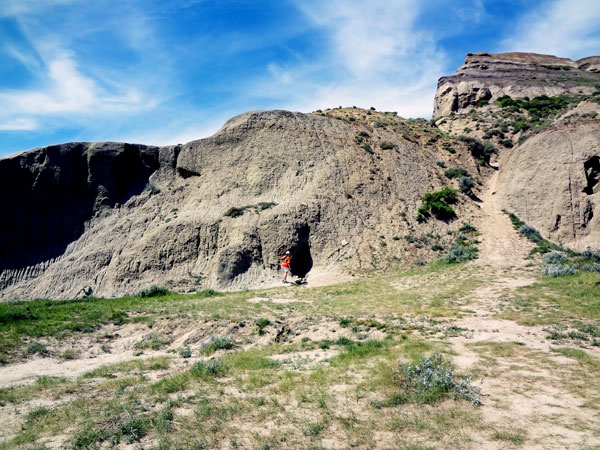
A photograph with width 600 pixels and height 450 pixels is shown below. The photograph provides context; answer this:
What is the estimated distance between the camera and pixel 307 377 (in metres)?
7.08

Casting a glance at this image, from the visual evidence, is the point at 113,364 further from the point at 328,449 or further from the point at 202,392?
the point at 328,449

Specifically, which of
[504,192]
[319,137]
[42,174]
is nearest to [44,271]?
[42,174]

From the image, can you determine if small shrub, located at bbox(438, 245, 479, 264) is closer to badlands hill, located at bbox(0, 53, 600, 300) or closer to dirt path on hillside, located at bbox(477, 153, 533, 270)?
dirt path on hillside, located at bbox(477, 153, 533, 270)

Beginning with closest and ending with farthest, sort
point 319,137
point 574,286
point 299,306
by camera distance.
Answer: point 574,286 → point 299,306 → point 319,137

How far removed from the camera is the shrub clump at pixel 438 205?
27.5 meters

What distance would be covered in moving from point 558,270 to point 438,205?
41.0ft

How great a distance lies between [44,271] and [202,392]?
2740cm

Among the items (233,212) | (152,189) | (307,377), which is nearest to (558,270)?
(307,377)

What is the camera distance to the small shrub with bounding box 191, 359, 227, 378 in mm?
7449

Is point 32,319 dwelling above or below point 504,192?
below

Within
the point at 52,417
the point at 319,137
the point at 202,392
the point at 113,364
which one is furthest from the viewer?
the point at 319,137

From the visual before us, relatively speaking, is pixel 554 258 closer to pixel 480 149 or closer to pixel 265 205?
pixel 265 205

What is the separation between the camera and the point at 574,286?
13352mm

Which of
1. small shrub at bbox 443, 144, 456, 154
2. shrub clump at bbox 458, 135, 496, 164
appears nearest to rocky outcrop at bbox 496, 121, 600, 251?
shrub clump at bbox 458, 135, 496, 164
